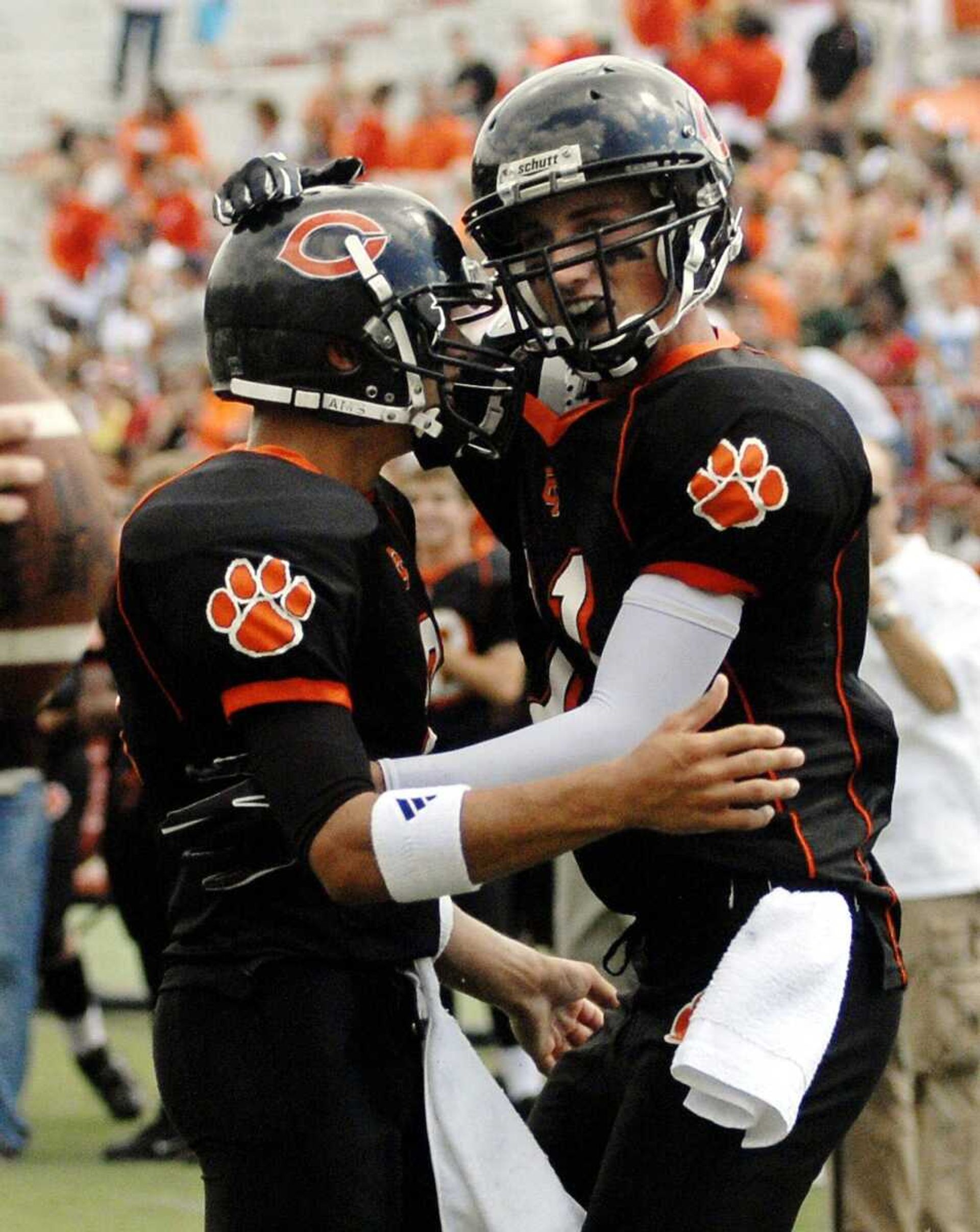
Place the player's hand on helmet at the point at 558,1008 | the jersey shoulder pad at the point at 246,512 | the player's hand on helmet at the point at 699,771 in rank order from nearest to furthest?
1. the player's hand on helmet at the point at 699,771
2. the jersey shoulder pad at the point at 246,512
3. the player's hand on helmet at the point at 558,1008

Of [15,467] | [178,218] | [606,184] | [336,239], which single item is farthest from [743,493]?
[178,218]

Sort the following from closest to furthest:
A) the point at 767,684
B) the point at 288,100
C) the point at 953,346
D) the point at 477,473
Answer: the point at 767,684
the point at 477,473
the point at 953,346
the point at 288,100

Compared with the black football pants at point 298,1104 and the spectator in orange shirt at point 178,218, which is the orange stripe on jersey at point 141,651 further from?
the spectator in orange shirt at point 178,218

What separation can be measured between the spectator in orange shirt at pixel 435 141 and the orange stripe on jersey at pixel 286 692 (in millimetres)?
12136

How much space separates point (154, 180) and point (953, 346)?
7.86m

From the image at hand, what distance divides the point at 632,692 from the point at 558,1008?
2.19 ft

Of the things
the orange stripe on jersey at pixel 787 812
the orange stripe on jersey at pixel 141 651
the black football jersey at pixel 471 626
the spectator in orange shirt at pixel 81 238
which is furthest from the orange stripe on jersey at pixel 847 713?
the spectator in orange shirt at pixel 81 238

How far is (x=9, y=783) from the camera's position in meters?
5.49

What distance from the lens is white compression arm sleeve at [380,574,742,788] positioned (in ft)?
8.61

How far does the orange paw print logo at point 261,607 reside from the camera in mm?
2547

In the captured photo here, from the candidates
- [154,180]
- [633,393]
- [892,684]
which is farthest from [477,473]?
[154,180]

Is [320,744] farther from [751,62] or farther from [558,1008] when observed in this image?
[751,62]

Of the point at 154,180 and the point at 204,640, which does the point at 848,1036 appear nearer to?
the point at 204,640

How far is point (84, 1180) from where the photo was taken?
19.3 feet
